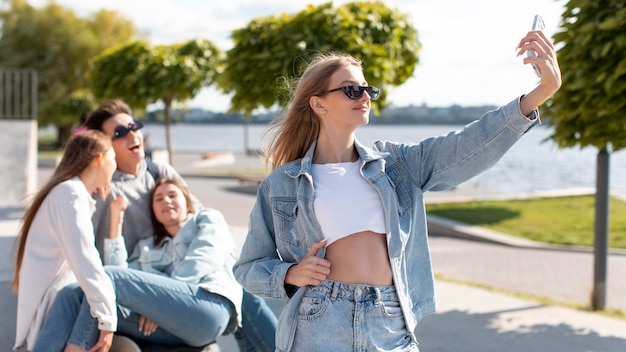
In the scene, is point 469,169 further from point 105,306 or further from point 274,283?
point 105,306

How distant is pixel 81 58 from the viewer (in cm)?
3912

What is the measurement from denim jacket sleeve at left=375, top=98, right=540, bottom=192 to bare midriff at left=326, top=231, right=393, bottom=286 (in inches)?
11.5

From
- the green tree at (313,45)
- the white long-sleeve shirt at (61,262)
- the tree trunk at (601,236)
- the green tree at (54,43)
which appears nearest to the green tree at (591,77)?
the tree trunk at (601,236)

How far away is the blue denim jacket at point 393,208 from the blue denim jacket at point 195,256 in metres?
0.98

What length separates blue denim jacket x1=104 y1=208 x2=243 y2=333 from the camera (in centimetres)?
368

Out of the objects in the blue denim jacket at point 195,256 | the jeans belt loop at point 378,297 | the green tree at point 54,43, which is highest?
the green tree at point 54,43

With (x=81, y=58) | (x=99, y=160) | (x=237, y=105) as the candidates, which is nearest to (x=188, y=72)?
(x=237, y=105)

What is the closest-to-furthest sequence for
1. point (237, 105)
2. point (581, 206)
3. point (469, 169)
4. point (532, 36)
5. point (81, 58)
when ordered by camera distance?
point (532, 36), point (469, 169), point (237, 105), point (581, 206), point (81, 58)

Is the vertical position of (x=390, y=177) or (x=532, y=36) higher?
(x=532, y=36)

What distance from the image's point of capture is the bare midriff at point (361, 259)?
2.48 m

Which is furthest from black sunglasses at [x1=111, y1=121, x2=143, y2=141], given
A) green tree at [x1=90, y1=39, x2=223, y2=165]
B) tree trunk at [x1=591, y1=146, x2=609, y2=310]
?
green tree at [x1=90, y1=39, x2=223, y2=165]

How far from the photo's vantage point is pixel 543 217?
15117mm

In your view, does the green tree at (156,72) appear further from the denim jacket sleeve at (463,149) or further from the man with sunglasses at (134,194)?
the denim jacket sleeve at (463,149)

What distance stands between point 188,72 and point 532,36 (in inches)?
649
